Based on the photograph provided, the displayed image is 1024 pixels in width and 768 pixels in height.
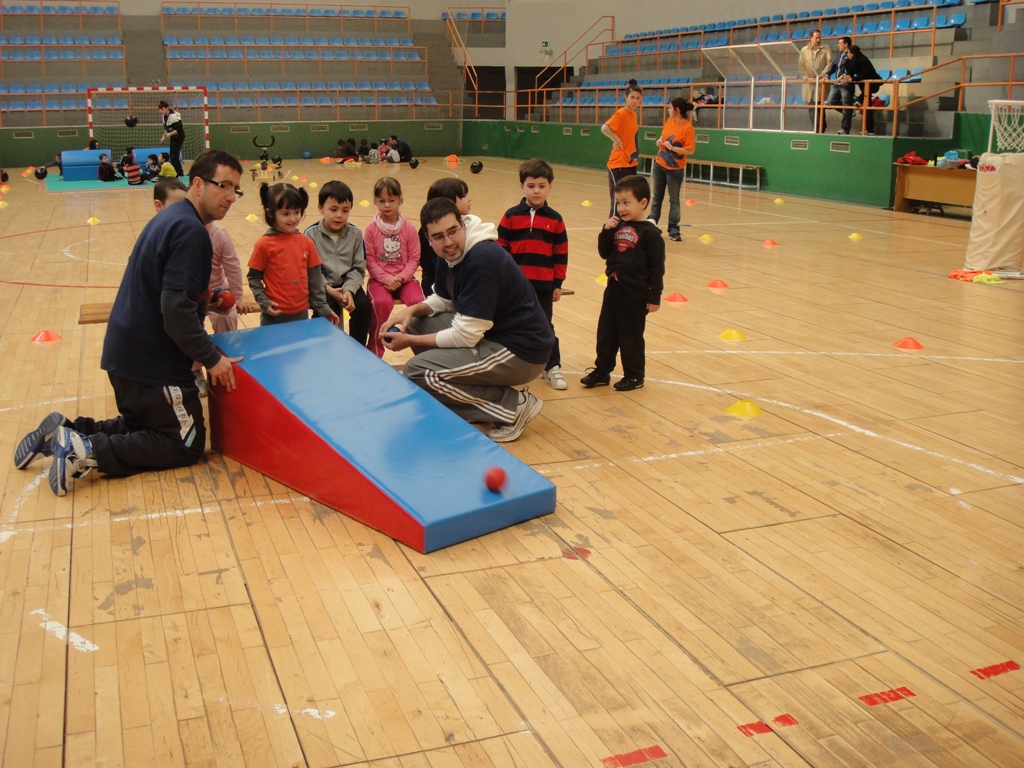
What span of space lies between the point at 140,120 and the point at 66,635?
887 inches

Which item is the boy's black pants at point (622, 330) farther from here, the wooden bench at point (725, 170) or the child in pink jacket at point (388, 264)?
the wooden bench at point (725, 170)

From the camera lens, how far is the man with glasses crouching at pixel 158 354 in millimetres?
4246

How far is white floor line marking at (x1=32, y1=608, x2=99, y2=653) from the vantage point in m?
3.05

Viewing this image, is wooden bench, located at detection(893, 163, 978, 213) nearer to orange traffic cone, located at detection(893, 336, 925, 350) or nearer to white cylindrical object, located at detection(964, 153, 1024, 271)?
white cylindrical object, located at detection(964, 153, 1024, 271)

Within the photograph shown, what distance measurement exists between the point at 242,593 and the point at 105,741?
853 millimetres

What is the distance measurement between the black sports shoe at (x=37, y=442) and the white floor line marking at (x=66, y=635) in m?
1.40

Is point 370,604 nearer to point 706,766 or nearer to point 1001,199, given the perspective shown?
point 706,766

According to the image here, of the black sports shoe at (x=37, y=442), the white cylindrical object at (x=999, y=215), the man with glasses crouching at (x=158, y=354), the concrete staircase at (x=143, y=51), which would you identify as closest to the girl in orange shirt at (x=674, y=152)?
the white cylindrical object at (x=999, y=215)

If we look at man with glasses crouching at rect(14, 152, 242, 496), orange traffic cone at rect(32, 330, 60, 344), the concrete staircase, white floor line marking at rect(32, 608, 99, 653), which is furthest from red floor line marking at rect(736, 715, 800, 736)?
the concrete staircase

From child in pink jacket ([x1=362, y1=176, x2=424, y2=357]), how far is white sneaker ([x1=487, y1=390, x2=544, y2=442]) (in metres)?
1.22

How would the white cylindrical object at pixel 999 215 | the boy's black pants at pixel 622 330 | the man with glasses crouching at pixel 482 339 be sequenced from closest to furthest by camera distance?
the man with glasses crouching at pixel 482 339, the boy's black pants at pixel 622 330, the white cylindrical object at pixel 999 215

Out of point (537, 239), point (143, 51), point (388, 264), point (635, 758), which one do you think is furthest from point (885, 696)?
point (143, 51)

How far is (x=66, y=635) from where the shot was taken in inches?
123

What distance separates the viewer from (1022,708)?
9.07 ft
